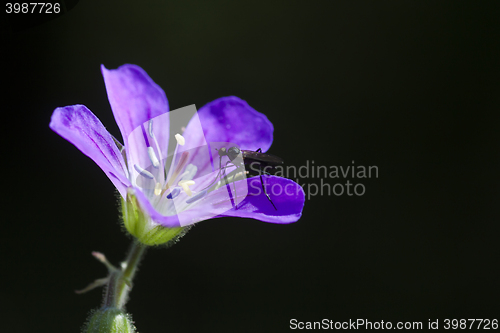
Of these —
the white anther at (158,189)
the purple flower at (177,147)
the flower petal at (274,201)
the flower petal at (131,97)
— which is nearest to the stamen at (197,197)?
the purple flower at (177,147)

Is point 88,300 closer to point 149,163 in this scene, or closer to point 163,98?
point 149,163

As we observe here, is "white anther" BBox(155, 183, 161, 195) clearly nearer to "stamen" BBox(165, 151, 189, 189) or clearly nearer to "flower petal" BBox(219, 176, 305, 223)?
"stamen" BBox(165, 151, 189, 189)

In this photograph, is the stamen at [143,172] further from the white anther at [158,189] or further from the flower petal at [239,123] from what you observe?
the flower petal at [239,123]

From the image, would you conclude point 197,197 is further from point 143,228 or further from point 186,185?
point 143,228

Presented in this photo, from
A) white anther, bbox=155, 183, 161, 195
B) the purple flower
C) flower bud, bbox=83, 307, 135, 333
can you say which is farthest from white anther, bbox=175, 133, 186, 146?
flower bud, bbox=83, 307, 135, 333

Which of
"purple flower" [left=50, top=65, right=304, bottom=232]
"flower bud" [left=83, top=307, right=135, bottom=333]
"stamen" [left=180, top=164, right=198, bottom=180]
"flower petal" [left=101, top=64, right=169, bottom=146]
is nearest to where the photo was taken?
"flower bud" [left=83, top=307, right=135, bottom=333]

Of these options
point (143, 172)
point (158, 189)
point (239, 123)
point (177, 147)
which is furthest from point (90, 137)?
point (239, 123)
